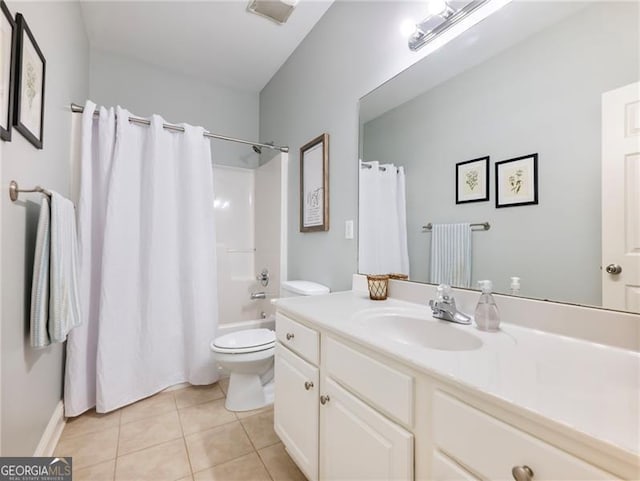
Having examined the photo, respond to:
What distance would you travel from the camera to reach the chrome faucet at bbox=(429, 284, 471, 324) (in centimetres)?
100

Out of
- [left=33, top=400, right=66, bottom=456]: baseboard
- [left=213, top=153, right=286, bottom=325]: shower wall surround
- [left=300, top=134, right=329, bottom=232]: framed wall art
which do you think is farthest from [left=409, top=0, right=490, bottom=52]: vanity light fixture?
[left=33, top=400, right=66, bottom=456]: baseboard

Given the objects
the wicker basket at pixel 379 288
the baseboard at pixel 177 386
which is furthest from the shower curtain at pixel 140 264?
the wicker basket at pixel 379 288

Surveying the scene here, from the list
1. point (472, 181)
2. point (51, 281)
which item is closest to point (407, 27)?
point (472, 181)

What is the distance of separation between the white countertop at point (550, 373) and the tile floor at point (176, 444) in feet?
3.05

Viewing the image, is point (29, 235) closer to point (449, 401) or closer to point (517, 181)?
point (449, 401)

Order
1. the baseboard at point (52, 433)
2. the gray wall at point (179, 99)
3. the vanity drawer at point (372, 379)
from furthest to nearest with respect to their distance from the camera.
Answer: the gray wall at point (179, 99) → the baseboard at point (52, 433) → the vanity drawer at point (372, 379)

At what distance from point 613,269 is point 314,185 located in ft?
5.03

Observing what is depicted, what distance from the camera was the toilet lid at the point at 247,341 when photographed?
5.73 feet

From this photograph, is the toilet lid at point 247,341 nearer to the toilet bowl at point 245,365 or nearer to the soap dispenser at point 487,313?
the toilet bowl at point 245,365

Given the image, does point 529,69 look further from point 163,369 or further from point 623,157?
point 163,369

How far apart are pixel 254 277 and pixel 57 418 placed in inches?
63.9

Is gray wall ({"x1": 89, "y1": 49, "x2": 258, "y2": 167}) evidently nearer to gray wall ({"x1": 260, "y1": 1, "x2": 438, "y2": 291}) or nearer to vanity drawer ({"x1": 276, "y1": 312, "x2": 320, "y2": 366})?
gray wall ({"x1": 260, "y1": 1, "x2": 438, "y2": 291})

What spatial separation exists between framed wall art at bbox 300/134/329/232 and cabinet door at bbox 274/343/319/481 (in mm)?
893

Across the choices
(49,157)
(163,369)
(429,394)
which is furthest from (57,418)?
(429,394)
